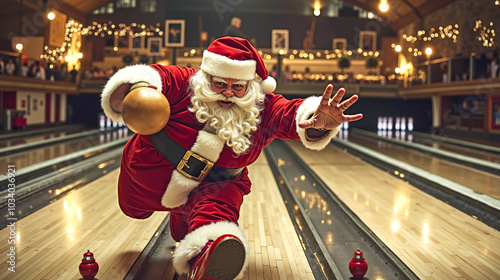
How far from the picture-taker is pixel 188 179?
272 cm

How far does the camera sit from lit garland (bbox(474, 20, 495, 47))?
11.8 meters

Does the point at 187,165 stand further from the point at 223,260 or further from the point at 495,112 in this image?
the point at 495,112

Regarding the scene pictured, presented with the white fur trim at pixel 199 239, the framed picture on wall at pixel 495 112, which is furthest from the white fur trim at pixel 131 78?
the framed picture on wall at pixel 495 112

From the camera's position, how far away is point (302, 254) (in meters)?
3.39

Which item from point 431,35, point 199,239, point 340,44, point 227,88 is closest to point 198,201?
point 199,239

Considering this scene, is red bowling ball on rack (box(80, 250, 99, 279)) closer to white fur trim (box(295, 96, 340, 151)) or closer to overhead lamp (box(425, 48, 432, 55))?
white fur trim (box(295, 96, 340, 151))

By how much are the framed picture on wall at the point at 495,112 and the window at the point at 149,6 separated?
12.6 metres

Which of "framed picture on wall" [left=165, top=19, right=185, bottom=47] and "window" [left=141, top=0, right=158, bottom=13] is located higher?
"window" [left=141, top=0, right=158, bottom=13]

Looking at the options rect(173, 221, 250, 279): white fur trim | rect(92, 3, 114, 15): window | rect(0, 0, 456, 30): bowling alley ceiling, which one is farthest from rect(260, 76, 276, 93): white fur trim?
rect(92, 3, 114, 15): window

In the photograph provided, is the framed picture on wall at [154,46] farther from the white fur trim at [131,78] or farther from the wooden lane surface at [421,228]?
the white fur trim at [131,78]

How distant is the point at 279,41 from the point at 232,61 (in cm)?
1555

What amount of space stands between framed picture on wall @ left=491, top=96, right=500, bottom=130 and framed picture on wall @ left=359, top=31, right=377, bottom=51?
662 cm

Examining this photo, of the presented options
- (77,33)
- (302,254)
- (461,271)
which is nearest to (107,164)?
(302,254)

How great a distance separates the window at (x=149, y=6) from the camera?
20.2 metres
